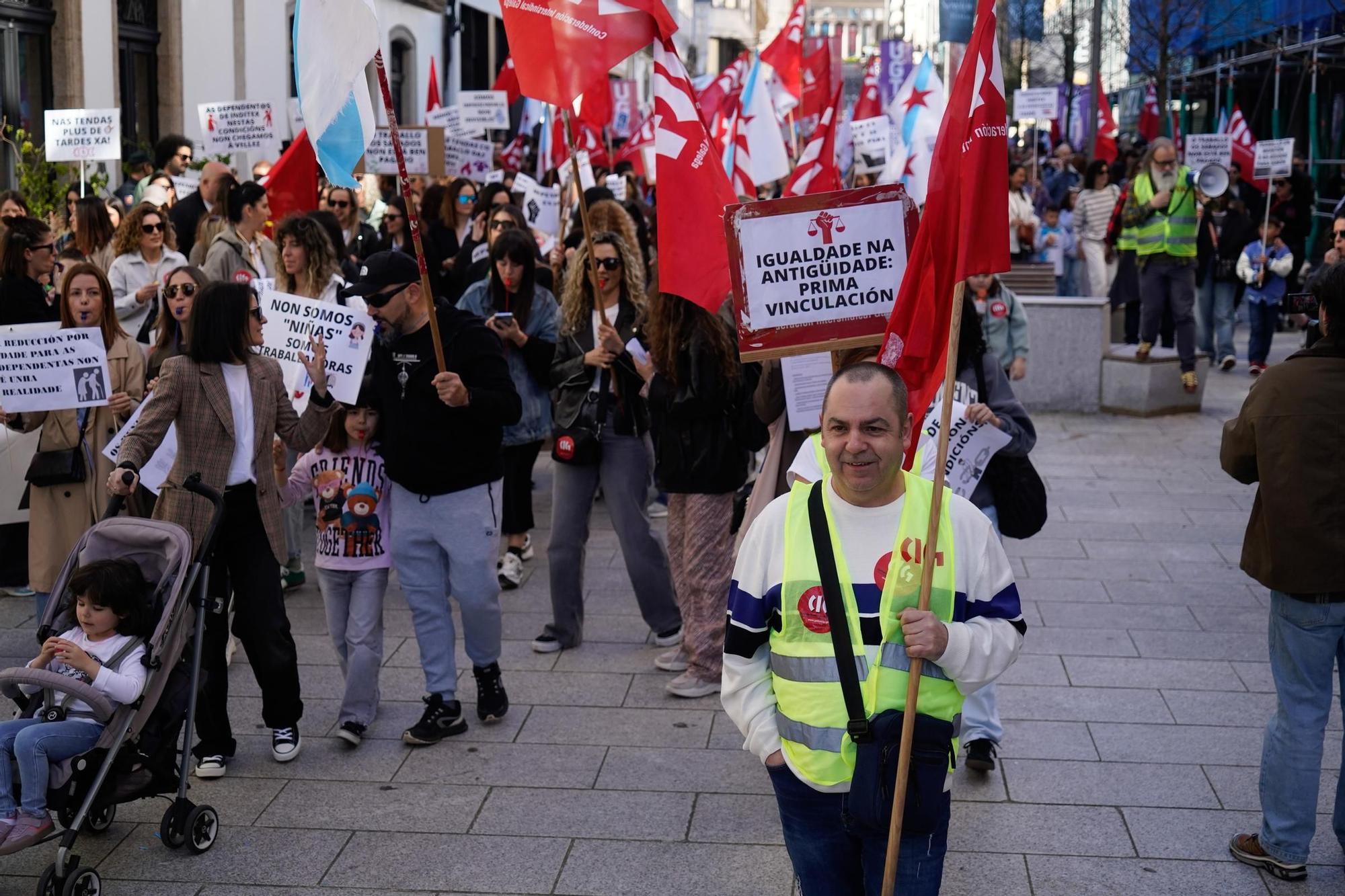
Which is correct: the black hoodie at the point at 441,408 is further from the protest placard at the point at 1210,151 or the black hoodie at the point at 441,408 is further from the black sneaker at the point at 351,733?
the protest placard at the point at 1210,151

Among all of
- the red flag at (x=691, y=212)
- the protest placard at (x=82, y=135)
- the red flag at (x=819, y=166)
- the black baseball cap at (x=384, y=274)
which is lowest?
the black baseball cap at (x=384, y=274)

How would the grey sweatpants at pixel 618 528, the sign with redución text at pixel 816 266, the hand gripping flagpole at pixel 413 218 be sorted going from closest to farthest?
the sign with redución text at pixel 816 266 < the hand gripping flagpole at pixel 413 218 < the grey sweatpants at pixel 618 528

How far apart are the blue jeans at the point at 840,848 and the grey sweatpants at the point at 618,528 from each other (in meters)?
3.78

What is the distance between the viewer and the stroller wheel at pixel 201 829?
5.15 metres

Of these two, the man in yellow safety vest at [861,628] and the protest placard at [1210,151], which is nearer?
the man in yellow safety vest at [861,628]

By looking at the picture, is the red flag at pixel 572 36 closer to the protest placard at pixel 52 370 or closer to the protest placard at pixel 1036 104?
the protest placard at pixel 52 370

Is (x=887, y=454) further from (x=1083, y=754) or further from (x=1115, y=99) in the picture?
(x=1115, y=99)

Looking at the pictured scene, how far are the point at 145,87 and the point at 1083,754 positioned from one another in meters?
17.6

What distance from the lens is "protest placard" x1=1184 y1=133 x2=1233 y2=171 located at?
17047 mm

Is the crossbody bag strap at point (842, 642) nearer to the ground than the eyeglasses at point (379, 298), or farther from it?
nearer to the ground

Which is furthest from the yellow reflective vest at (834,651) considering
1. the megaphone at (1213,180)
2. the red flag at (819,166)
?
the megaphone at (1213,180)

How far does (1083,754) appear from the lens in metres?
6.07

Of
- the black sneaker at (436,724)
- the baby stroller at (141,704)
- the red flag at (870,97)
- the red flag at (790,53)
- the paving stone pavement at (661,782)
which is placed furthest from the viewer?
the red flag at (870,97)

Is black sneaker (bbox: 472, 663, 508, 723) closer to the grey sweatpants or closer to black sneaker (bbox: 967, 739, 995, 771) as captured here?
the grey sweatpants
